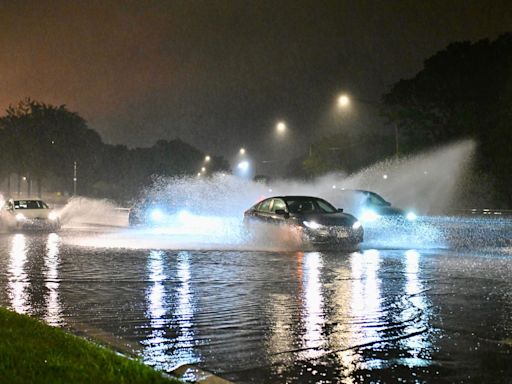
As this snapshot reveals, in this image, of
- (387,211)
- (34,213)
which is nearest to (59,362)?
(387,211)

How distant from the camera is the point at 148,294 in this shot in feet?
37.6

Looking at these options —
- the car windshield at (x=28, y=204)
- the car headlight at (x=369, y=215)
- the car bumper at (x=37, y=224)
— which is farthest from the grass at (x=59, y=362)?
the car windshield at (x=28, y=204)

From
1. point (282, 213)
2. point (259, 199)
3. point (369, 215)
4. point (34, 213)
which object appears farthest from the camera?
point (259, 199)

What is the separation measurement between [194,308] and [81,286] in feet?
9.86

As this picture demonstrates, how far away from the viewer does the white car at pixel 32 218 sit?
29609 millimetres

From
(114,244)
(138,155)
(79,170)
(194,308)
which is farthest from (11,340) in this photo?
(138,155)

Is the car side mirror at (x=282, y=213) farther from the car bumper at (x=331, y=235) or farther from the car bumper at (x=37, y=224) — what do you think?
the car bumper at (x=37, y=224)

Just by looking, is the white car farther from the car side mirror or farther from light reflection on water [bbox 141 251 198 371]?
light reflection on water [bbox 141 251 198 371]

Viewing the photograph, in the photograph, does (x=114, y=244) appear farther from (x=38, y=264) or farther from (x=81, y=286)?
(x=81, y=286)

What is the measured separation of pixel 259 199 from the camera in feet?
127

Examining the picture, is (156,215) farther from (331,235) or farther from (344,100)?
(331,235)

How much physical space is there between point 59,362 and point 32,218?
24560 mm

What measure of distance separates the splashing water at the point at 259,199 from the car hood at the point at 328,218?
589 millimetres

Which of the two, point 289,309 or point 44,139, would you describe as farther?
point 44,139
